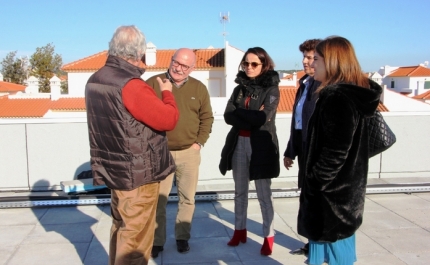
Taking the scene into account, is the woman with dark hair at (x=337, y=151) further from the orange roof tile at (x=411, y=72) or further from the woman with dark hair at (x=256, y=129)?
the orange roof tile at (x=411, y=72)

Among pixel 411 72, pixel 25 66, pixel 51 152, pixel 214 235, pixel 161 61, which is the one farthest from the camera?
pixel 411 72

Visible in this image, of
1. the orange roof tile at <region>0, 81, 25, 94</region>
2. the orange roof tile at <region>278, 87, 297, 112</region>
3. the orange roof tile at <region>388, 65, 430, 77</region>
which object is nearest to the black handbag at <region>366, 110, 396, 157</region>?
the orange roof tile at <region>278, 87, 297, 112</region>

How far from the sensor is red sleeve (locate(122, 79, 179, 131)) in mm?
2512

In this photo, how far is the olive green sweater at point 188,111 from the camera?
12.0 feet

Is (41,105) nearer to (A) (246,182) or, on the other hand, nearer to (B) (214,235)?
(B) (214,235)

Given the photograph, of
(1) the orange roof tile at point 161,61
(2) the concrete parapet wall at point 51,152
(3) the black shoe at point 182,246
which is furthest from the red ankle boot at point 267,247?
(1) the orange roof tile at point 161,61

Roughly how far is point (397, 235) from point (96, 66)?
41752mm

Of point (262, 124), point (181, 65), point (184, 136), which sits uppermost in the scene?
point (181, 65)

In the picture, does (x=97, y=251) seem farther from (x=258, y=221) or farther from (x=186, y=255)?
(x=258, y=221)

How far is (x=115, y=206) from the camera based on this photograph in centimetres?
284

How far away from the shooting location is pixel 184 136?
12.1ft

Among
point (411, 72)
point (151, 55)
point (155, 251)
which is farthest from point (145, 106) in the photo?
point (411, 72)

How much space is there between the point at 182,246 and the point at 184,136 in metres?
1.01

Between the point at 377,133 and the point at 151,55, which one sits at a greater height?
the point at 151,55
